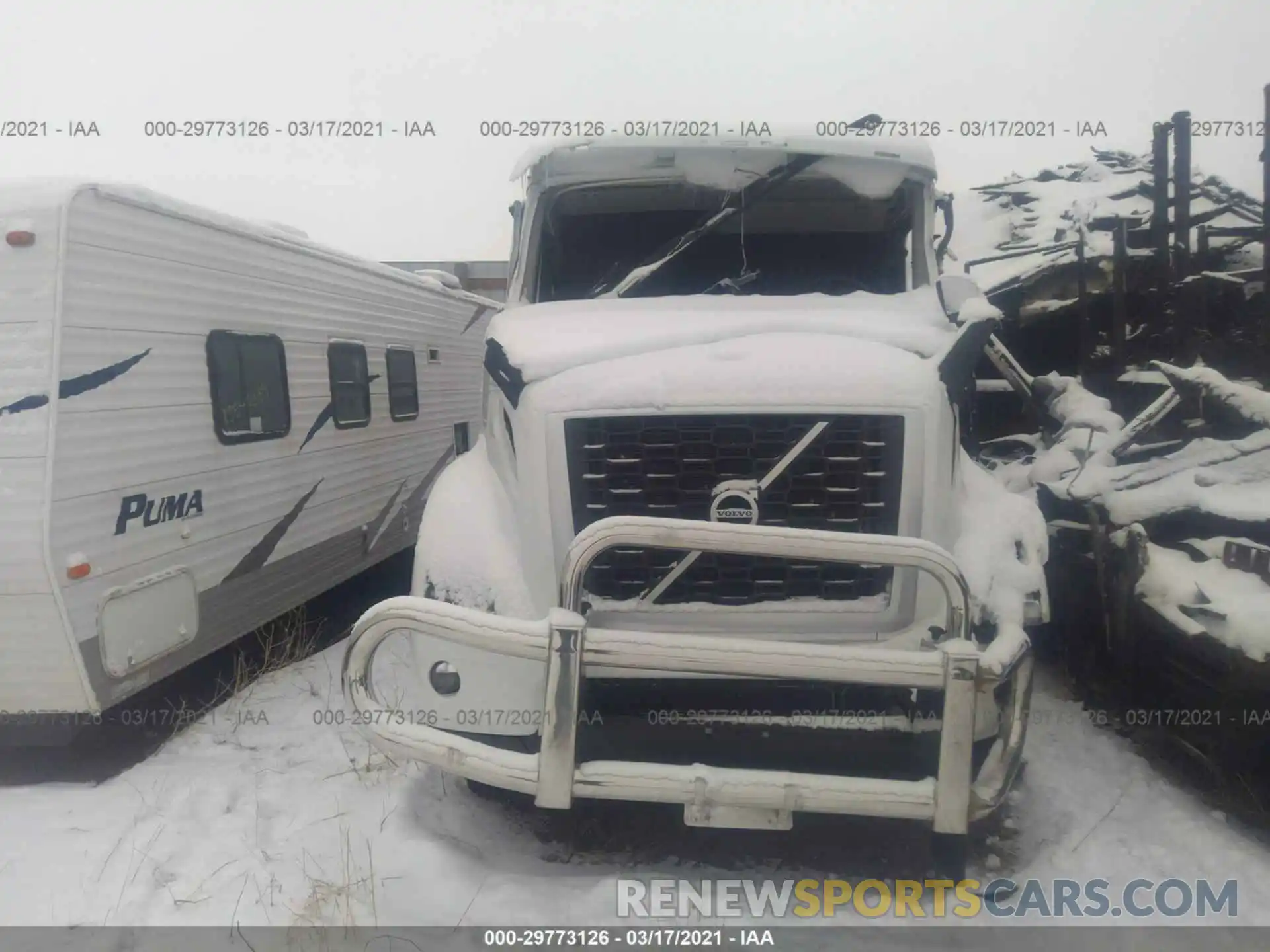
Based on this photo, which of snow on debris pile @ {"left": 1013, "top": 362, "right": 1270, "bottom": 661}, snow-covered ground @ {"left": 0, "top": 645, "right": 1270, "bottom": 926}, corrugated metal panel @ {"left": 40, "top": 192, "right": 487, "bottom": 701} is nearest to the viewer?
snow-covered ground @ {"left": 0, "top": 645, "right": 1270, "bottom": 926}

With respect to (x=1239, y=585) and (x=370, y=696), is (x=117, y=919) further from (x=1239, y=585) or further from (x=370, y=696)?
(x=1239, y=585)

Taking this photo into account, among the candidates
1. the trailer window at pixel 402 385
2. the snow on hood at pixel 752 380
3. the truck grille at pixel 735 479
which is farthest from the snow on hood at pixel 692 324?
the trailer window at pixel 402 385

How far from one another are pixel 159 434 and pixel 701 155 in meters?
2.85

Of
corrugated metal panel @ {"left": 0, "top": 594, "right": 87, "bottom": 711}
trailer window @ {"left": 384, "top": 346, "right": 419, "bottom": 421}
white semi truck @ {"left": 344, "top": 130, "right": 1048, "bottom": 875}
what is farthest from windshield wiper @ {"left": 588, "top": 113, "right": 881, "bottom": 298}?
trailer window @ {"left": 384, "top": 346, "right": 419, "bottom": 421}

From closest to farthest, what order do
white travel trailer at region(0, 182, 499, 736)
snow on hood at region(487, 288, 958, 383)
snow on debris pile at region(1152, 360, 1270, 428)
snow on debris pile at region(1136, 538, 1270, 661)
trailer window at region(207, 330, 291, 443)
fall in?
snow on debris pile at region(1136, 538, 1270, 661) → snow on hood at region(487, 288, 958, 383) → white travel trailer at region(0, 182, 499, 736) → snow on debris pile at region(1152, 360, 1270, 428) → trailer window at region(207, 330, 291, 443)

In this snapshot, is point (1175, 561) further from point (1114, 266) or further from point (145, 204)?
point (145, 204)

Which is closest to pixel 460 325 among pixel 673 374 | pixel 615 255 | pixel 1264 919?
pixel 615 255

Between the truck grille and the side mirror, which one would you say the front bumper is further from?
the side mirror

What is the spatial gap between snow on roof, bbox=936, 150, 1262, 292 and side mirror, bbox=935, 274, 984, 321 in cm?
250

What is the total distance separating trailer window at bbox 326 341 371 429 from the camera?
20.4 ft

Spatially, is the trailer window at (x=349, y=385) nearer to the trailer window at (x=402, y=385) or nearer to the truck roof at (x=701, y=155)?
the trailer window at (x=402, y=385)

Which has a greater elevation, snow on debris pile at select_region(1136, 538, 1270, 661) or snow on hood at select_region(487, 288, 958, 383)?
snow on hood at select_region(487, 288, 958, 383)

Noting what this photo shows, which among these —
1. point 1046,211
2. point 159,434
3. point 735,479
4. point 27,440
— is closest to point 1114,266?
point 1046,211

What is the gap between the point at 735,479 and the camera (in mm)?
3314
